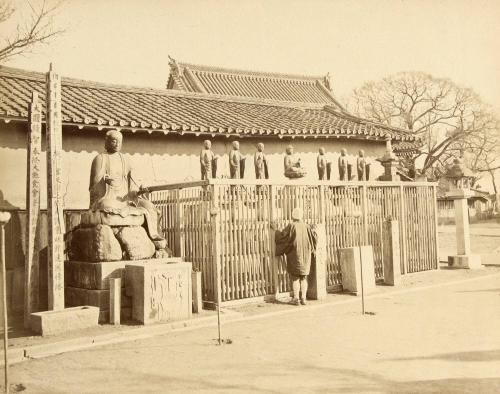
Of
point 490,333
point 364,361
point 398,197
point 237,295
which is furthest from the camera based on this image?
point 398,197

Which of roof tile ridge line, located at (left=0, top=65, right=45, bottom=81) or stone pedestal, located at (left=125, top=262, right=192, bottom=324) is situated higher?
roof tile ridge line, located at (left=0, top=65, right=45, bottom=81)

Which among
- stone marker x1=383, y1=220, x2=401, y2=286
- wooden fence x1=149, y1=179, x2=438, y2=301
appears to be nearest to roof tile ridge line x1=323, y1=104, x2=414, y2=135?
wooden fence x1=149, y1=179, x2=438, y2=301

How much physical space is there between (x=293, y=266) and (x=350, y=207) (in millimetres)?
2760

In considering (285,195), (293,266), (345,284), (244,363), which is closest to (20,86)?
(285,195)

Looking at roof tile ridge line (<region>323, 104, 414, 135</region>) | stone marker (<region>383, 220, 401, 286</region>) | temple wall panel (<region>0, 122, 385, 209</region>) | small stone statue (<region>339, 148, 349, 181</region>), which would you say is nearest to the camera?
temple wall panel (<region>0, 122, 385, 209</region>)

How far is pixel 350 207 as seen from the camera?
1175cm

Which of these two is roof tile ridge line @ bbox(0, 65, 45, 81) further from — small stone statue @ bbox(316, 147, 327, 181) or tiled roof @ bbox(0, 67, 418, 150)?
small stone statue @ bbox(316, 147, 327, 181)

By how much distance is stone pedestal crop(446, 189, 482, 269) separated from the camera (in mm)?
14547

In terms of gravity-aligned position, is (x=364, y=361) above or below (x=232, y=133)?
below

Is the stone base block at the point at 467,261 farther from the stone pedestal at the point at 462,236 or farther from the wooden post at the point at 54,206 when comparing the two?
the wooden post at the point at 54,206

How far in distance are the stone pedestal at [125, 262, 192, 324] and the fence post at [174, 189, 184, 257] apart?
1.69 m

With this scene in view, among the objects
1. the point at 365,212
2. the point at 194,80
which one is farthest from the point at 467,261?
the point at 194,80

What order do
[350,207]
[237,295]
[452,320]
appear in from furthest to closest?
[350,207], [237,295], [452,320]

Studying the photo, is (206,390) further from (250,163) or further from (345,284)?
(250,163)
